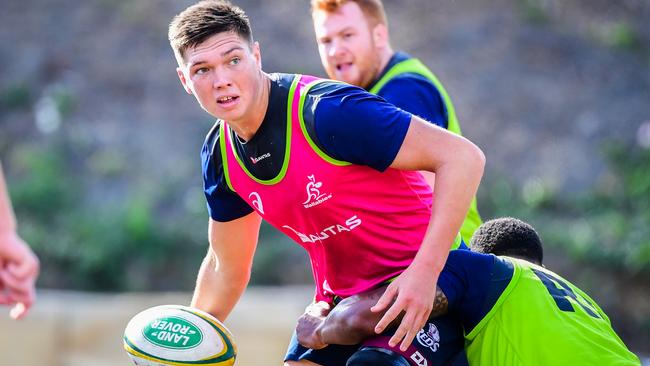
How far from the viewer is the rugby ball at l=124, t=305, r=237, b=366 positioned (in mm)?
4207

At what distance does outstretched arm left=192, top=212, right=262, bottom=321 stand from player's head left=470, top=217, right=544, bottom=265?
106cm

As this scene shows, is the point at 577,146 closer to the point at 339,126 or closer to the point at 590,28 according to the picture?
the point at 590,28

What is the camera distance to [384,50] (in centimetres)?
580

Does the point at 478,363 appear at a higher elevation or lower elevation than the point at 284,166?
lower

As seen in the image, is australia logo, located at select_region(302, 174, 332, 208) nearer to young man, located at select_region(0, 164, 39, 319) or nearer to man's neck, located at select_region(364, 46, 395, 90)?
young man, located at select_region(0, 164, 39, 319)

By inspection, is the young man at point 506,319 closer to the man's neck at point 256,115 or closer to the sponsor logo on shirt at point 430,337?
the sponsor logo on shirt at point 430,337

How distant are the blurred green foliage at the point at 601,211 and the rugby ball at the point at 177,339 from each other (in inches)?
257

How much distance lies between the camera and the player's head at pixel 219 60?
13.1 ft

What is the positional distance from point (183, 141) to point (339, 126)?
9.11 meters

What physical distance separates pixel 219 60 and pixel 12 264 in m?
1.44

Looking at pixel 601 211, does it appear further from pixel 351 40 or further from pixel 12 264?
pixel 12 264

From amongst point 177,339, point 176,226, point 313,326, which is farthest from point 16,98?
point 313,326

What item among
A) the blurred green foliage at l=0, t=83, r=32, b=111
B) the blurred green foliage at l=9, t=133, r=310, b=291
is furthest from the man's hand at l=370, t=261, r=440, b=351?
the blurred green foliage at l=0, t=83, r=32, b=111

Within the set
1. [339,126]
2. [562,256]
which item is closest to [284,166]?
[339,126]
